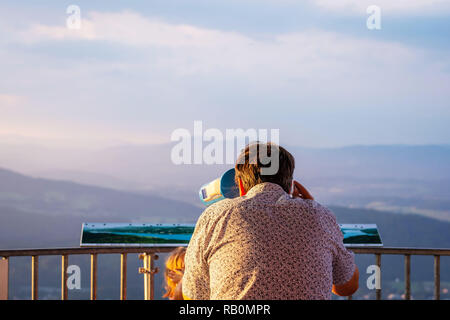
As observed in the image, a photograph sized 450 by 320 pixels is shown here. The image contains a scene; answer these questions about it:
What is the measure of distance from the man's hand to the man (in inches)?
4.9

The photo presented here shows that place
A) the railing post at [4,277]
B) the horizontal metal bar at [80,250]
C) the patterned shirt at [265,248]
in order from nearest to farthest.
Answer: the patterned shirt at [265,248] → the railing post at [4,277] → the horizontal metal bar at [80,250]

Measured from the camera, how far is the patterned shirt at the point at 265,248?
183cm

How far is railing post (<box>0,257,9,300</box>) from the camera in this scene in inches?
128

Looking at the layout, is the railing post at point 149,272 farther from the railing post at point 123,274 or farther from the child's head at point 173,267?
the child's head at point 173,267

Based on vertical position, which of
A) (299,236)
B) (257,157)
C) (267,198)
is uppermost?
(257,157)

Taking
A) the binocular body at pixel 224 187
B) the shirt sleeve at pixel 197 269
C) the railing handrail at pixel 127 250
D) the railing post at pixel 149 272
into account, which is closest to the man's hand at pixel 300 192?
the binocular body at pixel 224 187

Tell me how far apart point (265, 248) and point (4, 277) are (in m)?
2.12

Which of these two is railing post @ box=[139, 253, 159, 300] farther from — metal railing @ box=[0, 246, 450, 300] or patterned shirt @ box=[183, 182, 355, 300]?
patterned shirt @ box=[183, 182, 355, 300]

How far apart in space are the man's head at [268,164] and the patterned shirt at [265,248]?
75 millimetres

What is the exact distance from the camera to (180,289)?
2117 mm
